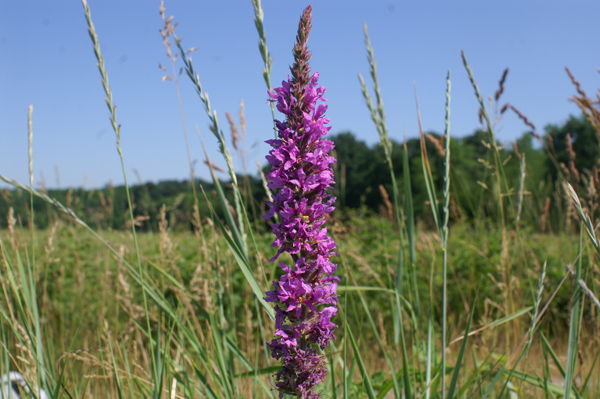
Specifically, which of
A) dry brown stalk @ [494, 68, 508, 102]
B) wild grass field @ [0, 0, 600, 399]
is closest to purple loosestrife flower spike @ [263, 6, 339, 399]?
wild grass field @ [0, 0, 600, 399]

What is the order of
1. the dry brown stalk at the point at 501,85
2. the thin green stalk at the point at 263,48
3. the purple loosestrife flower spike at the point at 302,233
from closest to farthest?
the purple loosestrife flower spike at the point at 302,233, the thin green stalk at the point at 263,48, the dry brown stalk at the point at 501,85

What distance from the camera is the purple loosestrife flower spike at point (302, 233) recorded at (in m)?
1.49

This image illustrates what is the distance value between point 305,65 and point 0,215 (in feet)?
41.5

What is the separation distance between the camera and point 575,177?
3.12 meters

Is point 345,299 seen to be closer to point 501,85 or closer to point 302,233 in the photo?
point 302,233

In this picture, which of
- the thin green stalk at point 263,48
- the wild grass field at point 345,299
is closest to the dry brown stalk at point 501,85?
the wild grass field at point 345,299

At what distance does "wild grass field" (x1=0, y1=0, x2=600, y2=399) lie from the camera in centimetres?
192

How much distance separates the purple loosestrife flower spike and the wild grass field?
0.10 metres

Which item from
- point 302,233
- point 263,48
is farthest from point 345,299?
point 263,48

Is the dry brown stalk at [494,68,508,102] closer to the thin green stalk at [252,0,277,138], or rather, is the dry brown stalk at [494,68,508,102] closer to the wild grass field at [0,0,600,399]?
the wild grass field at [0,0,600,399]

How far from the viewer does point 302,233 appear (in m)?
1.48

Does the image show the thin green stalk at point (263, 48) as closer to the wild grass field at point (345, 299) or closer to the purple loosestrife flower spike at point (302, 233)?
the wild grass field at point (345, 299)

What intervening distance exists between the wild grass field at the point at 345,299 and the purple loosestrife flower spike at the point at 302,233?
10 cm

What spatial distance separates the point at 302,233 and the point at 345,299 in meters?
0.32
